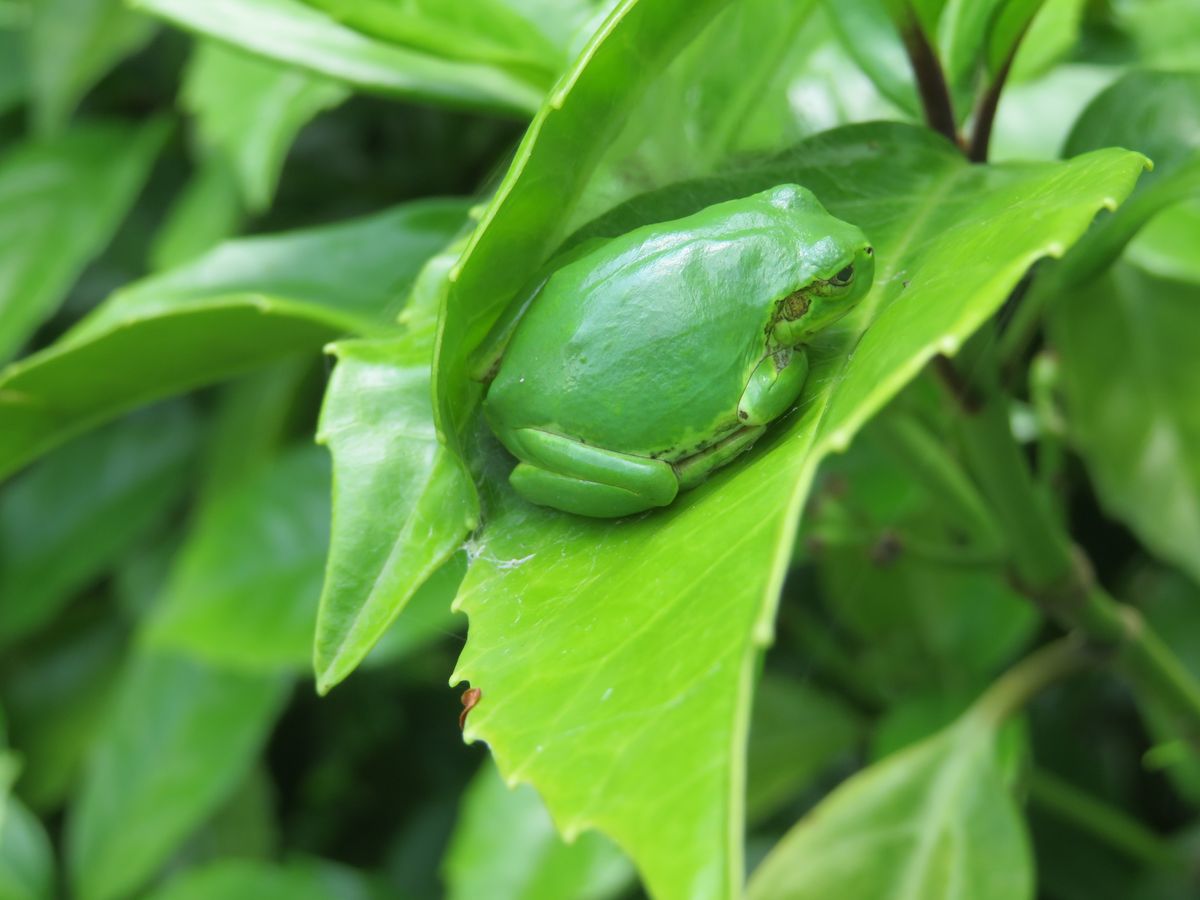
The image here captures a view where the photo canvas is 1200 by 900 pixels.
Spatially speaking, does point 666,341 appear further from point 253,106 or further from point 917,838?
point 253,106

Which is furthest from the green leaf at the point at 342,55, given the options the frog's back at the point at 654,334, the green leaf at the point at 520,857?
the green leaf at the point at 520,857

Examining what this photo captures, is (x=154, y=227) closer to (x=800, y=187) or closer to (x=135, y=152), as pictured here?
(x=135, y=152)

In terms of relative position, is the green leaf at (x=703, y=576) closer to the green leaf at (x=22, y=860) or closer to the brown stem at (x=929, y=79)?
the brown stem at (x=929, y=79)

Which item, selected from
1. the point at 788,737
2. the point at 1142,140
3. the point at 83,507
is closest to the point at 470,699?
the point at 1142,140

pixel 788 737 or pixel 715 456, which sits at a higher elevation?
pixel 715 456

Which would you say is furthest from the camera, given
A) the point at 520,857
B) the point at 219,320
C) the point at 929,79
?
the point at 520,857

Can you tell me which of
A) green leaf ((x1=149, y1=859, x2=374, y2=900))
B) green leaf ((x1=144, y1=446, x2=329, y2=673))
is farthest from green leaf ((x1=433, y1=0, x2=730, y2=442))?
green leaf ((x1=149, y1=859, x2=374, y2=900))

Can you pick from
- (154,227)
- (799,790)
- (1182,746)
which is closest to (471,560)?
(1182,746)
